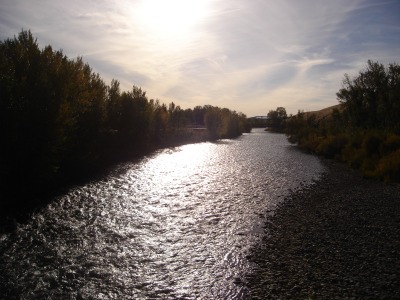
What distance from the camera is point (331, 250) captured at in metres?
14.6

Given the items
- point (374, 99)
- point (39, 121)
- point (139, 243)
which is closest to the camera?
point (139, 243)

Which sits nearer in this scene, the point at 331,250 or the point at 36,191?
the point at 331,250

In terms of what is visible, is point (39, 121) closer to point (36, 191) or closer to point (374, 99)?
point (36, 191)

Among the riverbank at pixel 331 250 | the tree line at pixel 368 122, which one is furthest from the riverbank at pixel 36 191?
the tree line at pixel 368 122

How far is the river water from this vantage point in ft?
39.6

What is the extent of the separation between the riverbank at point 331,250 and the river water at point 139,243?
3.56 feet

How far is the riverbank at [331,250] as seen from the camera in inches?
441

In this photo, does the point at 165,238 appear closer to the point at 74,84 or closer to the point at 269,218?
the point at 269,218

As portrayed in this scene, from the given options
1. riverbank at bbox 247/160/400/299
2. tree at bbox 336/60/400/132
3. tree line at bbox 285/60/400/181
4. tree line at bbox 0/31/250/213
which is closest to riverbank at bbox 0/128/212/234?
tree line at bbox 0/31/250/213

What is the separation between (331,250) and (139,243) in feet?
32.0

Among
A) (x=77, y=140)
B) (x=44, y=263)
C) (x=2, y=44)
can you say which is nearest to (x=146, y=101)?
(x=77, y=140)

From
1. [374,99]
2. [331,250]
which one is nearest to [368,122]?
[374,99]

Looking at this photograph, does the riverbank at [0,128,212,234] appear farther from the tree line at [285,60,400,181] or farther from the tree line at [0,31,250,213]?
the tree line at [285,60,400,181]

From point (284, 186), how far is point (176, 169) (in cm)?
1790
